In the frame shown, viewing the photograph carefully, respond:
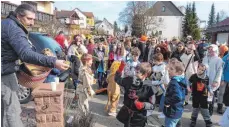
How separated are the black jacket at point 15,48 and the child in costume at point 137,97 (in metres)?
1.48

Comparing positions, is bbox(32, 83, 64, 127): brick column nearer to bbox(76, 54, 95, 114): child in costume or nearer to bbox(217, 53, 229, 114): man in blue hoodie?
bbox(76, 54, 95, 114): child in costume

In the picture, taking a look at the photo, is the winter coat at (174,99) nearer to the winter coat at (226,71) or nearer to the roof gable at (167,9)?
the winter coat at (226,71)

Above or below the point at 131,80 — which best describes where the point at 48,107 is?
below

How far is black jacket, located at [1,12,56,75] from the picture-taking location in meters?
2.66

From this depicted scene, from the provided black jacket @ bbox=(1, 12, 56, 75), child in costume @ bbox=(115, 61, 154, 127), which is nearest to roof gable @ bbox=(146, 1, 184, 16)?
child in costume @ bbox=(115, 61, 154, 127)

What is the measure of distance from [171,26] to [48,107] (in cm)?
7115

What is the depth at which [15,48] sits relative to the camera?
8.79 feet

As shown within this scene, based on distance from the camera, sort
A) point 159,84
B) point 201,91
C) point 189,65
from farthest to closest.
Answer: point 189,65, point 159,84, point 201,91

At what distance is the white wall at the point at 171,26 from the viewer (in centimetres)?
7138

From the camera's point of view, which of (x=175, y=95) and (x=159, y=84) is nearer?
(x=175, y=95)

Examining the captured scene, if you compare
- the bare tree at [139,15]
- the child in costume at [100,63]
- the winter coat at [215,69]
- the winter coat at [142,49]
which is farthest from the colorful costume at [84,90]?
the bare tree at [139,15]

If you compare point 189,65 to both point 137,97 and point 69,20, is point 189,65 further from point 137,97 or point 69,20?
point 69,20

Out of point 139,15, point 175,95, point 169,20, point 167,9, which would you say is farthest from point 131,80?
point 167,9

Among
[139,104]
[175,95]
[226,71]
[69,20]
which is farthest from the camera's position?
[69,20]
